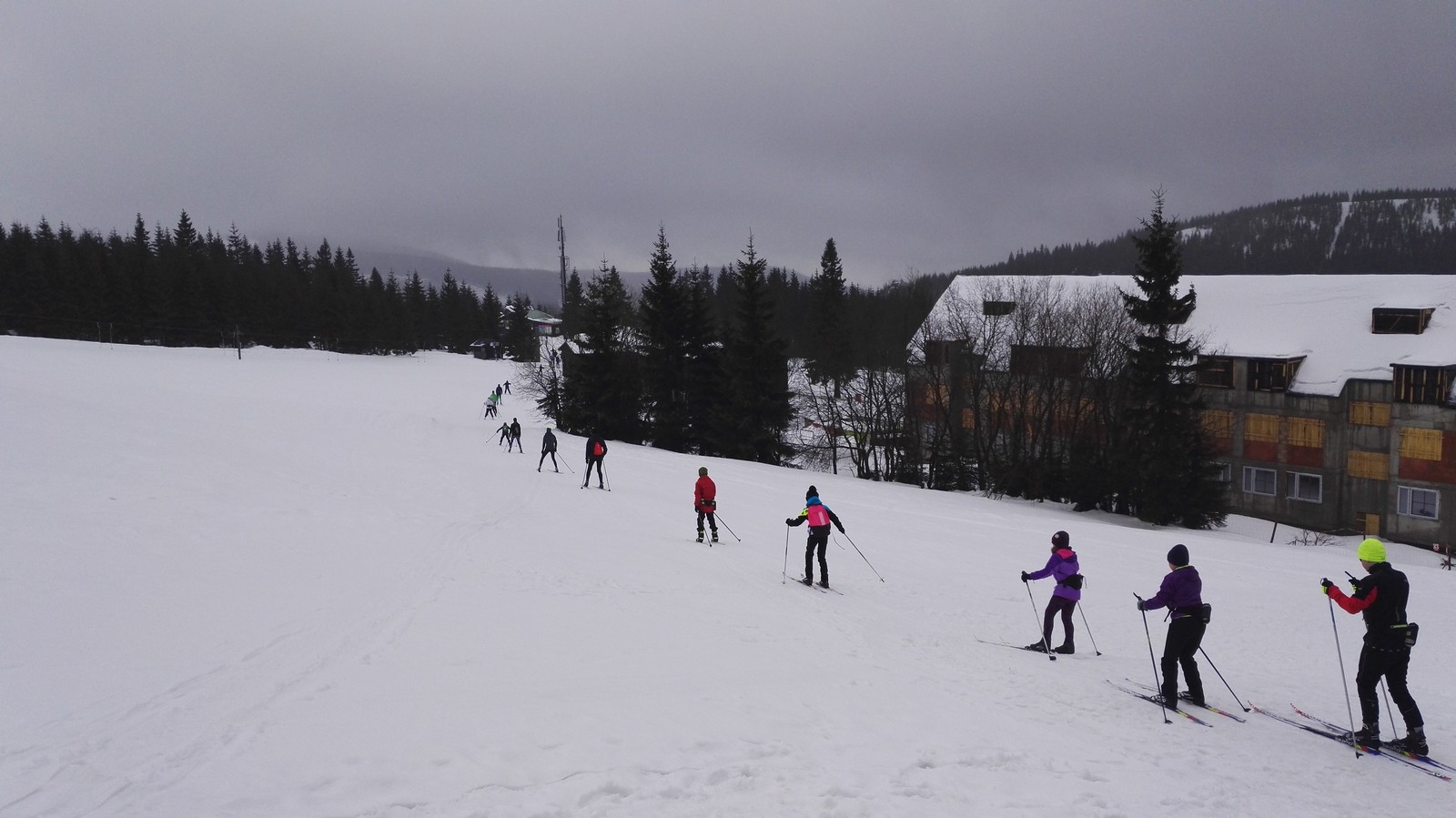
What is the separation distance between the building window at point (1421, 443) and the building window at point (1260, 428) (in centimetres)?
531

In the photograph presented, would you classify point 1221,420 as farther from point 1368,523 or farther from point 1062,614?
point 1062,614

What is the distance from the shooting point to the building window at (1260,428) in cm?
4129

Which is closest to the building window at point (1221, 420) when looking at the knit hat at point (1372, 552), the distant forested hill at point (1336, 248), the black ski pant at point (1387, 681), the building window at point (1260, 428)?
the building window at point (1260, 428)

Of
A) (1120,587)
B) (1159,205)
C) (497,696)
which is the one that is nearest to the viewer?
(497,696)

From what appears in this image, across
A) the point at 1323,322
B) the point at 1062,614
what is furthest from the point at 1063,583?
the point at 1323,322

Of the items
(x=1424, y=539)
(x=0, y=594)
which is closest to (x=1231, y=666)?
(x=0, y=594)

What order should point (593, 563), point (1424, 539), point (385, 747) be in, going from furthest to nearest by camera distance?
point (1424, 539)
point (593, 563)
point (385, 747)

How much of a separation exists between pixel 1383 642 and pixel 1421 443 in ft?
133

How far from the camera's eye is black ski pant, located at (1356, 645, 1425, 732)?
7.52 meters

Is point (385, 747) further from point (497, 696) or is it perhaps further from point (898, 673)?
point (898, 673)

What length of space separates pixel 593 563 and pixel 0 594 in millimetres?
7581

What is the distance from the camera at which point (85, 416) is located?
19469 mm

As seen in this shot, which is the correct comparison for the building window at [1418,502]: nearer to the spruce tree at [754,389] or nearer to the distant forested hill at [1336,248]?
the spruce tree at [754,389]

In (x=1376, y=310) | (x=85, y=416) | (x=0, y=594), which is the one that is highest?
(x=1376, y=310)
